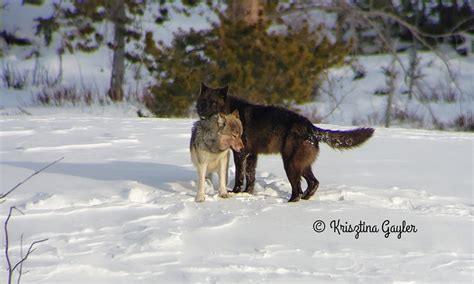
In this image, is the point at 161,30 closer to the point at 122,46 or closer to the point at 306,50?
the point at 122,46

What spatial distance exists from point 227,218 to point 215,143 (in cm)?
82

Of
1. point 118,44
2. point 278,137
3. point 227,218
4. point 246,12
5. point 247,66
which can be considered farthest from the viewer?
point 118,44

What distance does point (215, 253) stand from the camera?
6.01 m

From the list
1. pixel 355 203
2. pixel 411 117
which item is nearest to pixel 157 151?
pixel 355 203

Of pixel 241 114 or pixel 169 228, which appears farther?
pixel 241 114

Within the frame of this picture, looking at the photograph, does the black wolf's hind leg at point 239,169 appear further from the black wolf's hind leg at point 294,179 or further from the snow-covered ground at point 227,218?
the black wolf's hind leg at point 294,179

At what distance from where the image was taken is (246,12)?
18344 millimetres

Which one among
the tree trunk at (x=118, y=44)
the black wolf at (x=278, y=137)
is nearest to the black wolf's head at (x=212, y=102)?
the black wolf at (x=278, y=137)

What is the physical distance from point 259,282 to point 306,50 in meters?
12.8

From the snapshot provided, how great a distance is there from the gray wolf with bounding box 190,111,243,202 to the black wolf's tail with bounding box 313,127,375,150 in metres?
0.71

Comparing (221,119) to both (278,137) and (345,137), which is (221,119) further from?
(345,137)

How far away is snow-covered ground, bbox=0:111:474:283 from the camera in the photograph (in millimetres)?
5703

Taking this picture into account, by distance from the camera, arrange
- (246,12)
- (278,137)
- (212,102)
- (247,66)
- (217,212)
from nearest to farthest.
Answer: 1. (217,212)
2. (278,137)
3. (212,102)
4. (247,66)
5. (246,12)

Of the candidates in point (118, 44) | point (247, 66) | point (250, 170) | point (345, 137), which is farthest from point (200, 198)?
point (118, 44)
